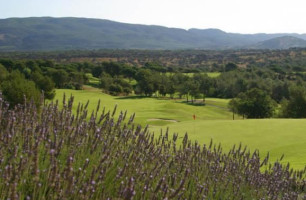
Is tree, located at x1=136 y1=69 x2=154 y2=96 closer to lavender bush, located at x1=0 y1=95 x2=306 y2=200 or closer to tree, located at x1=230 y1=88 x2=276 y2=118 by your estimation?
tree, located at x1=230 y1=88 x2=276 y2=118

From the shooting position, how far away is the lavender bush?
3.05 metres

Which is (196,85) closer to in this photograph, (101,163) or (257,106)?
(257,106)

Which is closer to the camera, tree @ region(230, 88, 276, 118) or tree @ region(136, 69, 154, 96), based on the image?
tree @ region(230, 88, 276, 118)

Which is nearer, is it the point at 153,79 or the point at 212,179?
the point at 212,179

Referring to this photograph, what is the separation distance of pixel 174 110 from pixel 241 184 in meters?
46.8

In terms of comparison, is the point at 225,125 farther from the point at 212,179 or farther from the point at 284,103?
the point at 284,103

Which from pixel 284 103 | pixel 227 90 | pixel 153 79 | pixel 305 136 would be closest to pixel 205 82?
pixel 227 90

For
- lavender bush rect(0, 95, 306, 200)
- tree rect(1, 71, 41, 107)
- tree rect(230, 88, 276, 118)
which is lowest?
tree rect(230, 88, 276, 118)

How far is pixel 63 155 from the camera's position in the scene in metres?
4.09

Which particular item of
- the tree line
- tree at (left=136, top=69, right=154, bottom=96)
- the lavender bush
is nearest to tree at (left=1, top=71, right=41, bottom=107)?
the tree line

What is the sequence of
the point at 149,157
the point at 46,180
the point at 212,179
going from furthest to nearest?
the point at 212,179, the point at 149,157, the point at 46,180

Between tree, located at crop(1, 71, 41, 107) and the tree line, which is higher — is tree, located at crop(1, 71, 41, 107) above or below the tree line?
above

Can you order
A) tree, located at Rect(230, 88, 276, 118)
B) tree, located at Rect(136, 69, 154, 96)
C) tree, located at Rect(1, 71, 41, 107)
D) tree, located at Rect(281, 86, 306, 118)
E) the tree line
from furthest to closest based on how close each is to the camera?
tree, located at Rect(136, 69, 154, 96)
the tree line
tree, located at Rect(281, 86, 306, 118)
tree, located at Rect(230, 88, 276, 118)
tree, located at Rect(1, 71, 41, 107)

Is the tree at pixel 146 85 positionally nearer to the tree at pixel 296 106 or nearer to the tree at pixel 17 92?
the tree at pixel 296 106
